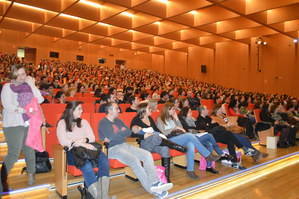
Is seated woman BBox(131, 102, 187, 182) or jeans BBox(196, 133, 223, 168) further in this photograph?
jeans BBox(196, 133, 223, 168)

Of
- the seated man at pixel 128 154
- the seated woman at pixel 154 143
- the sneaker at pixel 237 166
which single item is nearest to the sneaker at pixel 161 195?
the seated man at pixel 128 154

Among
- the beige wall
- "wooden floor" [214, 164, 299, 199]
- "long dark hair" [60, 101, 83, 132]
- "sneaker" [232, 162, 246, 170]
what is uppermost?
the beige wall

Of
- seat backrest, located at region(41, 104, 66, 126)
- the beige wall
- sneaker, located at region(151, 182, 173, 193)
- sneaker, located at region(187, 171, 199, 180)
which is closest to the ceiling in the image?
the beige wall

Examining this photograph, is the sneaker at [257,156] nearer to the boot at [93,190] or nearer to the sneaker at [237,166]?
the sneaker at [237,166]

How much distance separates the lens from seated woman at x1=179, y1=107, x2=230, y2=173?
4137 millimetres

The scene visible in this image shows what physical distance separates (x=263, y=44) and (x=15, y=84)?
15.1 m

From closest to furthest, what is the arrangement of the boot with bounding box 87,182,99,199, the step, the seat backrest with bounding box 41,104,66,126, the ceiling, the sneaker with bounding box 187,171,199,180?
the boot with bounding box 87,182,99,199, the step, the sneaker with bounding box 187,171,199,180, the seat backrest with bounding box 41,104,66,126, the ceiling

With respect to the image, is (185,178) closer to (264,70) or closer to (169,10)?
(169,10)

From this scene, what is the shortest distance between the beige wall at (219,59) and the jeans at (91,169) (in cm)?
1397

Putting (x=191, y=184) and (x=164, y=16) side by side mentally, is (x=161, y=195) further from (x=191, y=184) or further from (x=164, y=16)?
(x=164, y=16)

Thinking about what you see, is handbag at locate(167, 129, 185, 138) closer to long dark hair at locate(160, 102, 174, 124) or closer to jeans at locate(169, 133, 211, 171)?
jeans at locate(169, 133, 211, 171)

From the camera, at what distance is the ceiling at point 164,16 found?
9.55 metres

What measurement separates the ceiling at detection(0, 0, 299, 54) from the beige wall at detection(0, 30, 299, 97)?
4.37 feet

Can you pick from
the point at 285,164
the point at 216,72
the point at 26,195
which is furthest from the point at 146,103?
the point at 216,72
